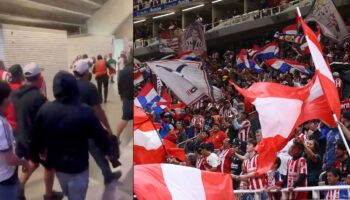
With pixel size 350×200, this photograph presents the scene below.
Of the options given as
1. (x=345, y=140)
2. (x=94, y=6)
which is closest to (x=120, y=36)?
(x=94, y=6)

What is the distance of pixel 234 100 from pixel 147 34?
18.9m

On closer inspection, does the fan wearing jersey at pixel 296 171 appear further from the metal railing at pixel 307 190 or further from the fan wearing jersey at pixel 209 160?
the fan wearing jersey at pixel 209 160

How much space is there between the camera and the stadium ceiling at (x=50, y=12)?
1.74 metres

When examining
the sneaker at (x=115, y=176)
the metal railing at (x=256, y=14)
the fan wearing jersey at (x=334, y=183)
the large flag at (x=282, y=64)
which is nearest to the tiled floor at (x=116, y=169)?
the sneaker at (x=115, y=176)

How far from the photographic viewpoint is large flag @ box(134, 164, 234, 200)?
5652mm

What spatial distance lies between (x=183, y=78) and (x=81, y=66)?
41.6ft

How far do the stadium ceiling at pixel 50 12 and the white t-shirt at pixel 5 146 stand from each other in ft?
0.98

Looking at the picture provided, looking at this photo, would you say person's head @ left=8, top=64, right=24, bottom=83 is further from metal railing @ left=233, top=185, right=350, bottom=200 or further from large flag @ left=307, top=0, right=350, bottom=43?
large flag @ left=307, top=0, right=350, bottom=43

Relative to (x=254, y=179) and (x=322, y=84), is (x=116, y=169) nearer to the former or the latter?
(x=322, y=84)

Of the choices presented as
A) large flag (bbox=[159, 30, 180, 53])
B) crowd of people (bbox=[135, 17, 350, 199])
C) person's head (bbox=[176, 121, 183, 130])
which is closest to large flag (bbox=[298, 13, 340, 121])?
crowd of people (bbox=[135, 17, 350, 199])

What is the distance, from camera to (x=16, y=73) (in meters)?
1.74

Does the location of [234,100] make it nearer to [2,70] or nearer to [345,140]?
[345,140]

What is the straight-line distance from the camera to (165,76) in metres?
14.7

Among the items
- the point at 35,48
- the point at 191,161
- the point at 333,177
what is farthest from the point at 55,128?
the point at 191,161
